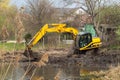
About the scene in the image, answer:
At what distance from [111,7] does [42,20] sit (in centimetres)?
965

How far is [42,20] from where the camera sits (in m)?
52.3

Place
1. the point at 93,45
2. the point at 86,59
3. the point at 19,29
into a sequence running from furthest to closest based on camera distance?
the point at 93,45 → the point at 86,59 → the point at 19,29

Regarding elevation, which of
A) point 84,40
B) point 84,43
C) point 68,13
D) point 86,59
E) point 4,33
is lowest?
point 86,59

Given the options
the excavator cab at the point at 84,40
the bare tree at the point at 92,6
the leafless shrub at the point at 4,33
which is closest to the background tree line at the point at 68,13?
the bare tree at the point at 92,6

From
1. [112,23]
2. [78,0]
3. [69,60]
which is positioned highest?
[78,0]

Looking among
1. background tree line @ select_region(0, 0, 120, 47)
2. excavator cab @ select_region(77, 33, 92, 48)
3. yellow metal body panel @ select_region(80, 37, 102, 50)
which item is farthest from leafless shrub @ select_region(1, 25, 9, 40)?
background tree line @ select_region(0, 0, 120, 47)

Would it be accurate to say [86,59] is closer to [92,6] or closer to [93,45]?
[93,45]

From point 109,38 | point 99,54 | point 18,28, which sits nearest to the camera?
point 18,28

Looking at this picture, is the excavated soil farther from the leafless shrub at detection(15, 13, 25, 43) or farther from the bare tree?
the leafless shrub at detection(15, 13, 25, 43)

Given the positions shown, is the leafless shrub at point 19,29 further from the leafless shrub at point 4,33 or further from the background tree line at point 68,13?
the background tree line at point 68,13

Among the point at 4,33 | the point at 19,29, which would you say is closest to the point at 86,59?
the point at 4,33

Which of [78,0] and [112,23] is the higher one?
[78,0]

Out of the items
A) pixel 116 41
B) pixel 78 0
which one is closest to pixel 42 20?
pixel 78 0

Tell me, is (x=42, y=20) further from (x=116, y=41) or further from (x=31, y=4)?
(x=116, y=41)
